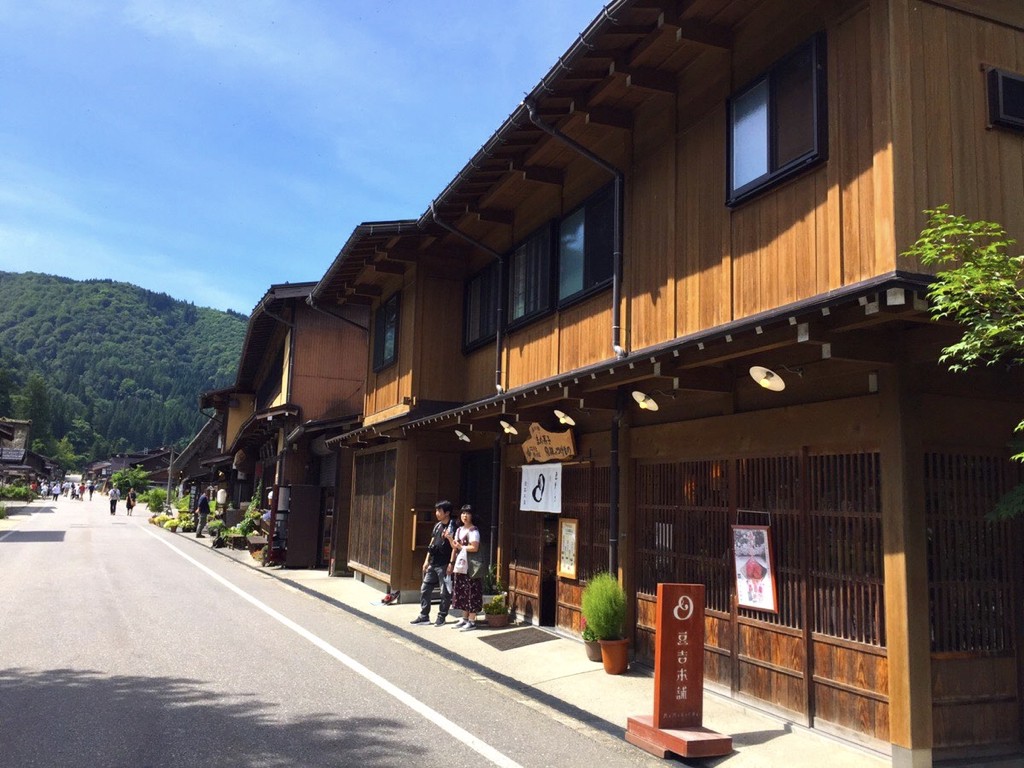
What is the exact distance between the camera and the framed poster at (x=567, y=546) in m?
11.1

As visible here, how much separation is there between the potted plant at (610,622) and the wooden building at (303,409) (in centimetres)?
1072

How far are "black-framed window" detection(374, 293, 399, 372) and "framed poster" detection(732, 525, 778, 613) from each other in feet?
31.2

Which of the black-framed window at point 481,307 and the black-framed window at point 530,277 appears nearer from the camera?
the black-framed window at point 530,277

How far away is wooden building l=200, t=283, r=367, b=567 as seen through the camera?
21.1 m

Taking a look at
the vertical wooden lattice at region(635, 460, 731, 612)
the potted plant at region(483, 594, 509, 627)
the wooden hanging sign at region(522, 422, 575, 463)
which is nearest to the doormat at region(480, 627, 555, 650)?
the potted plant at region(483, 594, 509, 627)

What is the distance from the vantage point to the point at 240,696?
24.9 ft

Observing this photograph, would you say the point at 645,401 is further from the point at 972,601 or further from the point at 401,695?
the point at 401,695

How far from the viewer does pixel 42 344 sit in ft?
607

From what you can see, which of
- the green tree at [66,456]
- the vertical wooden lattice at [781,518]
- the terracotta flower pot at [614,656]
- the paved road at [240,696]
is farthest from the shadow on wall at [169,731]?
the green tree at [66,456]

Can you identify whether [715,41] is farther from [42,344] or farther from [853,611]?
[42,344]

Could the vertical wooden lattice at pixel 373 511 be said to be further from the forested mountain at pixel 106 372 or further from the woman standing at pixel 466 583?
the forested mountain at pixel 106 372

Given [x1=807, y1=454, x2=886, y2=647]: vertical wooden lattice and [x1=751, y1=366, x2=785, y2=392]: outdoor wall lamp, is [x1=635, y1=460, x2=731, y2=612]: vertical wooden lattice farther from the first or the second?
[x1=751, y1=366, x2=785, y2=392]: outdoor wall lamp

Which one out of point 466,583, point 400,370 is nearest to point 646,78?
point 466,583

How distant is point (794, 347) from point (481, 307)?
27.2 ft
